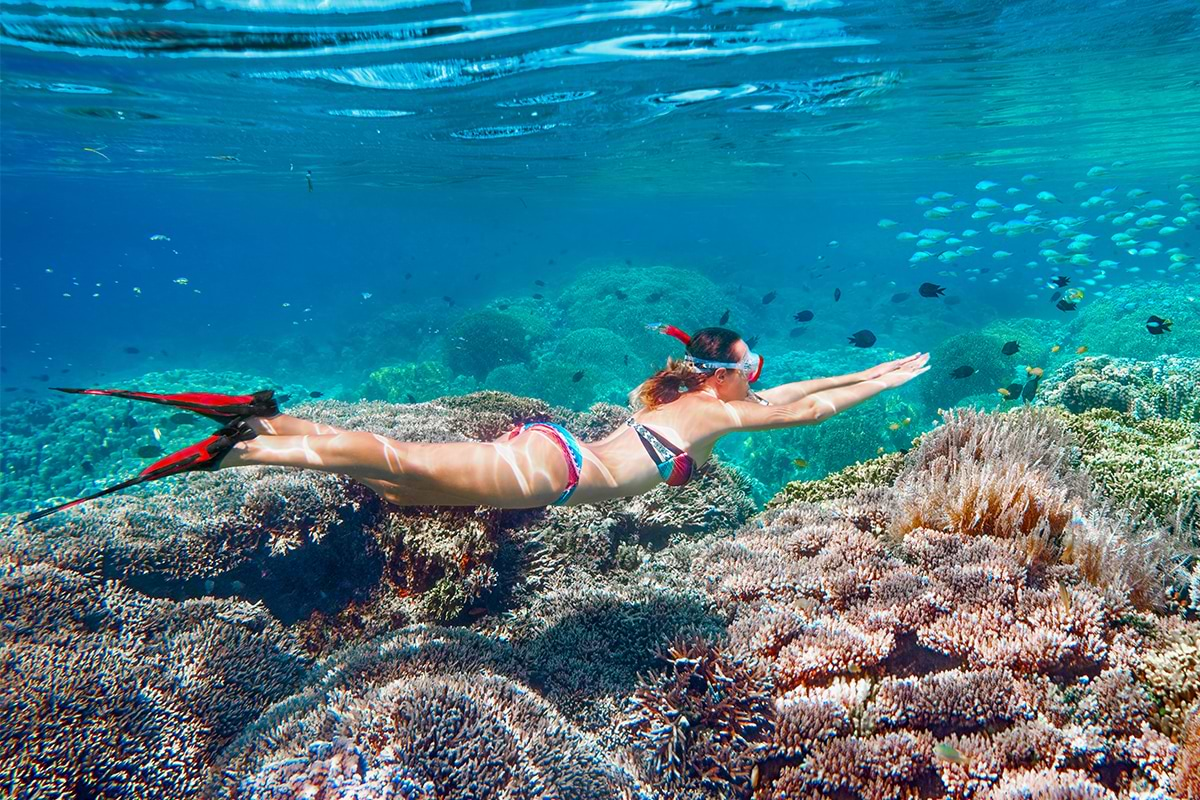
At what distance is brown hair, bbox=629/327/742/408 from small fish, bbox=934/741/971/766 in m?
A: 2.87

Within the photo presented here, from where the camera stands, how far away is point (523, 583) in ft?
18.3

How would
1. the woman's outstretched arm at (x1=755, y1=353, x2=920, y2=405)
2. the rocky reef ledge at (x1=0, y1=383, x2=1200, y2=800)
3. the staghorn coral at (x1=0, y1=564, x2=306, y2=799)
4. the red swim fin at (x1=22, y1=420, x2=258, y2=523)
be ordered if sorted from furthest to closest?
the woman's outstretched arm at (x1=755, y1=353, x2=920, y2=405), the staghorn coral at (x1=0, y1=564, x2=306, y2=799), the rocky reef ledge at (x1=0, y1=383, x2=1200, y2=800), the red swim fin at (x1=22, y1=420, x2=258, y2=523)

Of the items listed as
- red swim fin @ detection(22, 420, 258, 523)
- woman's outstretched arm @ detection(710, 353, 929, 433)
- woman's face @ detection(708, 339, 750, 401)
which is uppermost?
red swim fin @ detection(22, 420, 258, 523)

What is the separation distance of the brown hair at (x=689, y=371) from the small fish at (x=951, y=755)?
113 inches

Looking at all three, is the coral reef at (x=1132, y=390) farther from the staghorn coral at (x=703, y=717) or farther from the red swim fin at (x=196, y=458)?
the red swim fin at (x=196, y=458)

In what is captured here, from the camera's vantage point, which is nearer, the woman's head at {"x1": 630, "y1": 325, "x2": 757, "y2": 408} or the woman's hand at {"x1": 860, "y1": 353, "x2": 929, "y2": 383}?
the woman's head at {"x1": 630, "y1": 325, "x2": 757, "y2": 408}

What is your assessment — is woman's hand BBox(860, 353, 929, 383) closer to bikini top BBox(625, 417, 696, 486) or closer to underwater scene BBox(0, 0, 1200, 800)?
underwater scene BBox(0, 0, 1200, 800)

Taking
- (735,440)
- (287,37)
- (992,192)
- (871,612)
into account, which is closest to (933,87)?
(735,440)

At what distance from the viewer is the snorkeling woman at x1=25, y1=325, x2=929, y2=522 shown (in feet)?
11.1

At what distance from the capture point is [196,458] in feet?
9.95

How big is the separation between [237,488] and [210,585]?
3.88 feet

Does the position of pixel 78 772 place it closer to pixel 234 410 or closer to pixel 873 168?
pixel 234 410

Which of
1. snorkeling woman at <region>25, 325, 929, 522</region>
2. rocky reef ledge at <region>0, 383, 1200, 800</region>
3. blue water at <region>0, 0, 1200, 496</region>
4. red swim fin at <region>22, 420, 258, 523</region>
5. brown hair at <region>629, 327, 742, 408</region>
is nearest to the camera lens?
red swim fin at <region>22, 420, 258, 523</region>

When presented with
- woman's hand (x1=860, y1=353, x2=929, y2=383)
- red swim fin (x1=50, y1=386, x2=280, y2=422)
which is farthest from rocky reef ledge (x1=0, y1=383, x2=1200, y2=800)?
red swim fin (x1=50, y1=386, x2=280, y2=422)
